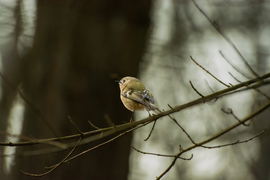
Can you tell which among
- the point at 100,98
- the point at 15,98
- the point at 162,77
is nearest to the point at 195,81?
the point at 162,77

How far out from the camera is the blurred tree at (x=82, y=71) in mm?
3016

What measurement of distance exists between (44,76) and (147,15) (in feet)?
4.70

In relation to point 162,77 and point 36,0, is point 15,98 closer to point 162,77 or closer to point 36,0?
point 36,0

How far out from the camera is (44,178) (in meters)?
2.89

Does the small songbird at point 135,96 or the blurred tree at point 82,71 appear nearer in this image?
the small songbird at point 135,96

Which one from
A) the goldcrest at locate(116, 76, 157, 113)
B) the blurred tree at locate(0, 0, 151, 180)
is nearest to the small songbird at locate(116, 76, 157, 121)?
the goldcrest at locate(116, 76, 157, 113)

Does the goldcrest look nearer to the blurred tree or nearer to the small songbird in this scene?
the small songbird

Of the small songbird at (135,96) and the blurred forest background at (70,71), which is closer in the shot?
the small songbird at (135,96)

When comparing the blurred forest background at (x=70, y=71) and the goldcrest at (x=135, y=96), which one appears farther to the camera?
the blurred forest background at (x=70, y=71)

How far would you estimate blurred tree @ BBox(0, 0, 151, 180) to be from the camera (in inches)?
119

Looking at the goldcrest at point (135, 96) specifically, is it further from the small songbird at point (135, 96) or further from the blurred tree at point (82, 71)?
the blurred tree at point (82, 71)

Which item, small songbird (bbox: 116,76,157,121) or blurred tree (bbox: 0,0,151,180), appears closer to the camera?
small songbird (bbox: 116,76,157,121)

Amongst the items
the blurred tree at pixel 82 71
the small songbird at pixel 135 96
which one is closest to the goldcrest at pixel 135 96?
the small songbird at pixel 135 96

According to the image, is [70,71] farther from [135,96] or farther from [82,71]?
[135,96]
